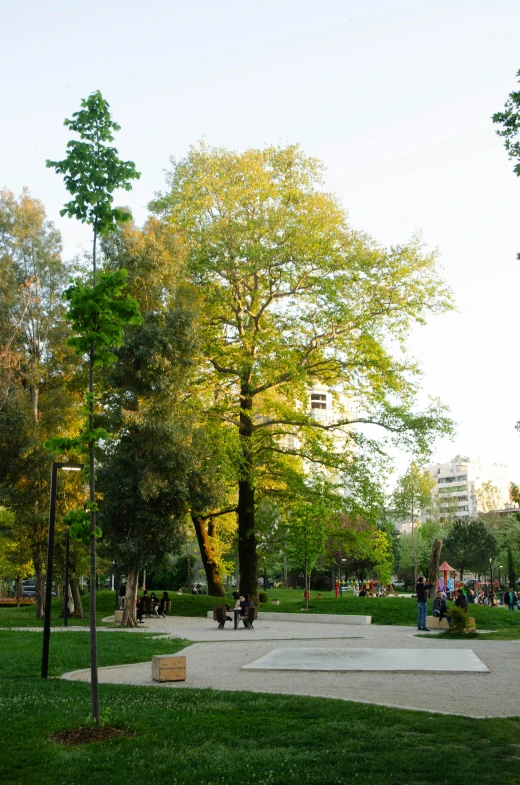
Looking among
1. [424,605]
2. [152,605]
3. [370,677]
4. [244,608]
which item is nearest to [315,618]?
[244,608]

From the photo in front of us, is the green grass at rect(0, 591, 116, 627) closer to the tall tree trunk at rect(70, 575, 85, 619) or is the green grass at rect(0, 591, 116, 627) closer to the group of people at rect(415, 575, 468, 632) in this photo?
the tall tree trunk at rect(70, 575, 85, 619)

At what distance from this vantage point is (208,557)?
39.5m

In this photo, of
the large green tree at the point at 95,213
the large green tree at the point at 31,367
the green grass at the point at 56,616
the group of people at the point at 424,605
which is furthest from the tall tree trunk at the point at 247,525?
the large green tree at the point at 95,213

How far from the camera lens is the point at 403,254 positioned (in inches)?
1187

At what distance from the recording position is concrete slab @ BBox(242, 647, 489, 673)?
15.1 metres

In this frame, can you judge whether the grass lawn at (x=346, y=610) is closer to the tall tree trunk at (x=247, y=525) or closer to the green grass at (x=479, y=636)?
the green grass at (x=479, y=636)

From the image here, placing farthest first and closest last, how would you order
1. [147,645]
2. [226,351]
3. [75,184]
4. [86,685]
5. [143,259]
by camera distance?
[226,351] < [143,259] < [147,645] < [86,685] < [75,184]

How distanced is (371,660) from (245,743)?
28.9ft

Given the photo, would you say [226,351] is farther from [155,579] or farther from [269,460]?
[155,579]

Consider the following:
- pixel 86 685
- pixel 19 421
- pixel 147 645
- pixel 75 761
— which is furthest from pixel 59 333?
pixel 75 761

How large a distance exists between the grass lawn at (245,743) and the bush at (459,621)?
46.7 ft

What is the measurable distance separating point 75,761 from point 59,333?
28188mm

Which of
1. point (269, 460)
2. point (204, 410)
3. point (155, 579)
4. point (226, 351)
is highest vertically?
point (226, 351)

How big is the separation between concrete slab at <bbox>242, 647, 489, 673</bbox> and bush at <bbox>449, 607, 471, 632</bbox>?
5333mm
